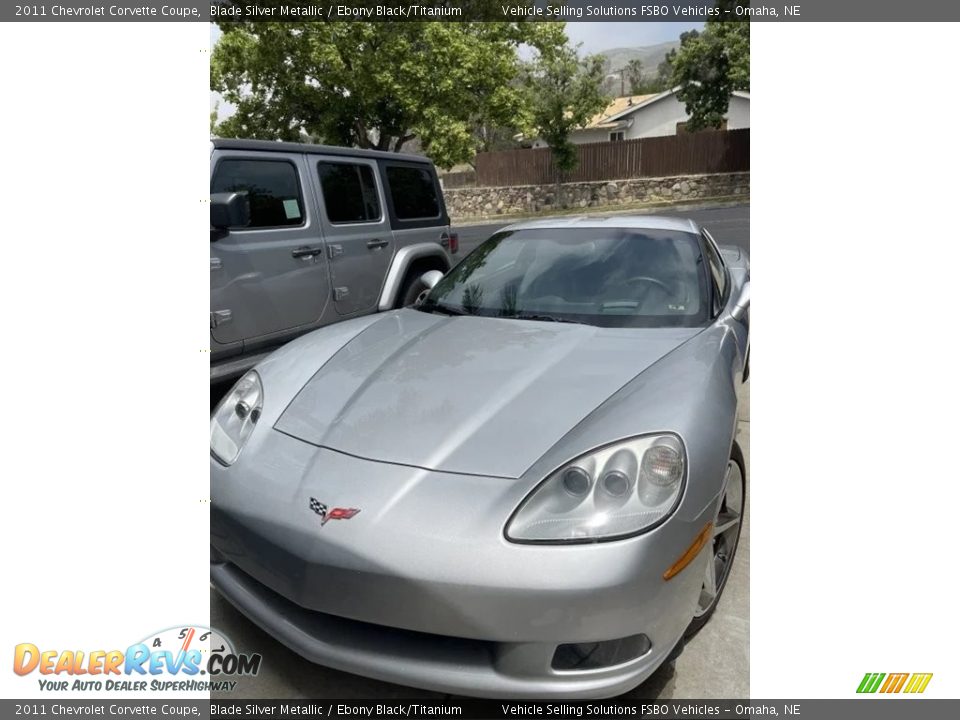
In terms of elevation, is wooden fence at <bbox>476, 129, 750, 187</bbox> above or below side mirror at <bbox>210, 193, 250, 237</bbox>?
above

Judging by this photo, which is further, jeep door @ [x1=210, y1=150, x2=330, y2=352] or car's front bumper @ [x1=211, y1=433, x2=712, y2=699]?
jeep door @ [x1=210, y1=150, x2=330, y2=352]

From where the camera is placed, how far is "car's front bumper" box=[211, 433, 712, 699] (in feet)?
5.61

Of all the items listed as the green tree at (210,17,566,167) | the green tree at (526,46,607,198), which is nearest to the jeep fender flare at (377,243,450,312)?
the green tree at (210,17,566,167)

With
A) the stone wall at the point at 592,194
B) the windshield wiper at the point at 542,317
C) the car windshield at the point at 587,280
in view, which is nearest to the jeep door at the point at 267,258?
the car windshield at the point at 587,280

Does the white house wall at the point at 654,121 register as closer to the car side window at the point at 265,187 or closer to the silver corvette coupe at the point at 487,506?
the car side window at the point at 265,187

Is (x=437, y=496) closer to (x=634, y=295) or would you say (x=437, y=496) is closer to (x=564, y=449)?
(x=564, y=449)

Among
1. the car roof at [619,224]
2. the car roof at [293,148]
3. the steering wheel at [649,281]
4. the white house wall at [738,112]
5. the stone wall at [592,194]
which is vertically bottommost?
the steering wheel at [649,281]

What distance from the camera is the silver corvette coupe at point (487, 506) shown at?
173 cm

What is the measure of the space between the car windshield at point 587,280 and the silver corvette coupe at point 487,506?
290 millimetres

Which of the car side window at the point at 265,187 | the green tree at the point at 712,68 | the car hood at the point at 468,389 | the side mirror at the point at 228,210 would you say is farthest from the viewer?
the green tree at the point at 712,68

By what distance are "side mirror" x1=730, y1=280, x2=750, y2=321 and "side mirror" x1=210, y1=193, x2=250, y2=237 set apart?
3.07 meters

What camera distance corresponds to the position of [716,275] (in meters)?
3.38

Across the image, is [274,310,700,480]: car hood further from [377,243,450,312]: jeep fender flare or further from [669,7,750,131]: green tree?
[669,7,750,131]: green tree

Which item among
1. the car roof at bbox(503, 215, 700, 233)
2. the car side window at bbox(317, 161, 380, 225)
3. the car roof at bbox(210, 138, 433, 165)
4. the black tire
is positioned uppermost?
the car roof at bbox(210, 138, 433, 165)
